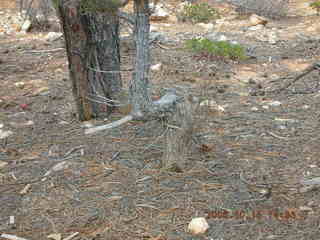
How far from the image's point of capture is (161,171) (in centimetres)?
231

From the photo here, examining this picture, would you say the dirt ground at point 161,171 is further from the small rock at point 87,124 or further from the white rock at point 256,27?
the white rock at point 256,27

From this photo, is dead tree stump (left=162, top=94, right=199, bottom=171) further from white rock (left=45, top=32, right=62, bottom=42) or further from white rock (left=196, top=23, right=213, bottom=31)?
white rock (left=196, top=23, right=213, bottom=31)

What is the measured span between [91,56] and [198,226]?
1572 mm

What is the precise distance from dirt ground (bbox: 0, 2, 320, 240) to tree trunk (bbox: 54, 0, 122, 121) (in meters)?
0.17

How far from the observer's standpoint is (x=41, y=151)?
2668mm

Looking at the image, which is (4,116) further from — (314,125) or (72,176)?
(314,125)

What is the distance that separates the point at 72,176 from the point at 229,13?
254 inches

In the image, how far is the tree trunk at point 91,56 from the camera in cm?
279

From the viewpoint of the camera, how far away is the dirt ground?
6.24 feet

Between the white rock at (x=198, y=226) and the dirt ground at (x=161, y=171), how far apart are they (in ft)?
0.09

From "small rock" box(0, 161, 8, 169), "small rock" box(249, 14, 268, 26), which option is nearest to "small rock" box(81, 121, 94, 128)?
"small rock" box(0, 161, 8, 169)

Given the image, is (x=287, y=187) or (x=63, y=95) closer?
(x=287, y=187)

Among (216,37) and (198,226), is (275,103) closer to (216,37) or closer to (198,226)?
(198,226)

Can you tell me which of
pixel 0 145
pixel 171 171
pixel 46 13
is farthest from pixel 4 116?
pixel 46 13
